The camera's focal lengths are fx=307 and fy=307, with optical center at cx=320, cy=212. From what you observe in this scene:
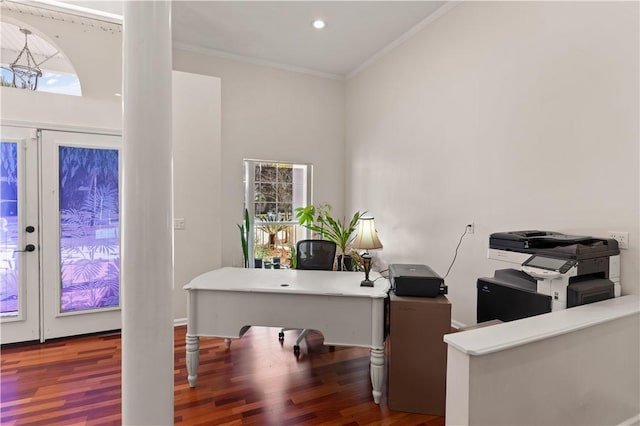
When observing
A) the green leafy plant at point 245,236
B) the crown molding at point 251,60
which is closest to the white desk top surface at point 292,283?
the green leafy plant at point 245,236

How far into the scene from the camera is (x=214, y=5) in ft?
10.4

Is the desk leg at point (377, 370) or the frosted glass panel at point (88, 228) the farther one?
the frosted glass panel at point (88, 228)

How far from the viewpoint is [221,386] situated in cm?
231

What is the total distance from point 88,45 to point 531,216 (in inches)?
179

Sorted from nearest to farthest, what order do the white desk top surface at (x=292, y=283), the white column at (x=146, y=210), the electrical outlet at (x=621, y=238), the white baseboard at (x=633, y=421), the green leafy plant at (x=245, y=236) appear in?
the white column at (x=146, y=210)
the white baseboard at (x=633, y=421)
the electrical outlet at (x=621, y=238)
the white desk top surface at (x=292, y=283)
the green leafy plant at (x=245, y=236)

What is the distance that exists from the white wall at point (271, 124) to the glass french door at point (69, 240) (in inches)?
53.3

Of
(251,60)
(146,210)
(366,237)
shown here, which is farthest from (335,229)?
(146,210)

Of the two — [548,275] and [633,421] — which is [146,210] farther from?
[633,421]

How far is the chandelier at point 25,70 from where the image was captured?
2.96 m

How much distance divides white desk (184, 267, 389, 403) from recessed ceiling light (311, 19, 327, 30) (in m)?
2.89

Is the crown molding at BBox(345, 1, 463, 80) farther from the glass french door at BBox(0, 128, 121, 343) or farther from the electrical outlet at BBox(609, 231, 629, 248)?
the glass french door at BBox(0, 128, 121, 343)

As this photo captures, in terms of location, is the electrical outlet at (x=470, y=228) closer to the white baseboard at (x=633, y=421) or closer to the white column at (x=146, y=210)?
the white baseboard at (x=633, y=421)

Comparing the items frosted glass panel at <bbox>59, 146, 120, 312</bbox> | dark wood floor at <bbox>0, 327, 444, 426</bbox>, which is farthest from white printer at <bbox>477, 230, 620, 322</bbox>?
frosted glass panel at <bbox>59, 146, 120, 312</bbox>

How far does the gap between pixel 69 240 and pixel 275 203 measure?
99.6 inches
